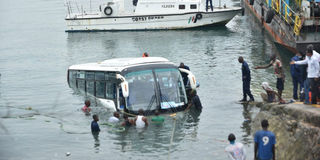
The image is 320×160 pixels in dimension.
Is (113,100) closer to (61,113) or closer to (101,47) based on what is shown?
(61,113)

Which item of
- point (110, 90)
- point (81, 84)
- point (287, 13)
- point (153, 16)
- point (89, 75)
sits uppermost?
point (287, 13)

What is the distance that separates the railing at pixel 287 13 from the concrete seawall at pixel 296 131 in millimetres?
14677

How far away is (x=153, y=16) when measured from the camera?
50.0 metres

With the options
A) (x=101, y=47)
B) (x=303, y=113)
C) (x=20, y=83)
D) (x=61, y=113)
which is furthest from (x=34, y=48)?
(x=303, y=113)

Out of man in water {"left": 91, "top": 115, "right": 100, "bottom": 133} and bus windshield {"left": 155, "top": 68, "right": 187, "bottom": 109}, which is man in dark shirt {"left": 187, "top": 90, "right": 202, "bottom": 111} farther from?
man in water {"left": 91, "top": 115, "right": 100, "bottom": 133}

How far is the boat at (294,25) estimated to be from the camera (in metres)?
30.7

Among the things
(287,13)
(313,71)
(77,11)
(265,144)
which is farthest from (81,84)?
(77,11)

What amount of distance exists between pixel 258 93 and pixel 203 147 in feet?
25.4

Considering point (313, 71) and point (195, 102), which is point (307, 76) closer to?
point (313, 71)

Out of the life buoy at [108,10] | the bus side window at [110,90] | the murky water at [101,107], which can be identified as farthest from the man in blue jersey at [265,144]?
the life buoy at [108,10]

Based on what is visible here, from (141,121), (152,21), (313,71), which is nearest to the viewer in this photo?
(313,71)

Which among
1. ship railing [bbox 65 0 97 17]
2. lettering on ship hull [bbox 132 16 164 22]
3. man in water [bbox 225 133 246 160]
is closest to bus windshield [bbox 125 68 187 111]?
man in water [bbox 225 133 246 160]

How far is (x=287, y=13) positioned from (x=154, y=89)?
595 inches

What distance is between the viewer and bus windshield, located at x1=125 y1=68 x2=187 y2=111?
20969mm
